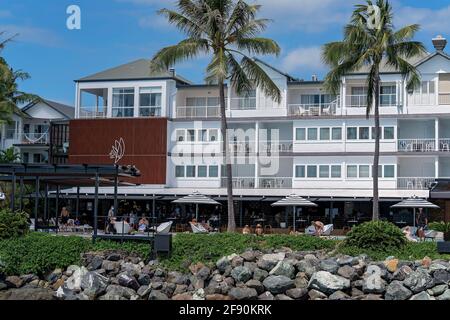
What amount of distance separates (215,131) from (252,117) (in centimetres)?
279

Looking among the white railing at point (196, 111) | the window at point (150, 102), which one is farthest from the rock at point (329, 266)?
the window at point (150, 102)

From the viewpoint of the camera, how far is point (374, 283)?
67.4 ft

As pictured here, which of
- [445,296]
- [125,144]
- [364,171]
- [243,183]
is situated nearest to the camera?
[445,296]

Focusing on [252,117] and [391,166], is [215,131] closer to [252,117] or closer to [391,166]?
[252,117]

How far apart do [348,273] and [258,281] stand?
250cm

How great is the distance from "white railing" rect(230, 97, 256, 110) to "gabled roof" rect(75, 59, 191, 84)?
4.47 metres

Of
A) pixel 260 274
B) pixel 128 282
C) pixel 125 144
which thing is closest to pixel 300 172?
pixel 125 144

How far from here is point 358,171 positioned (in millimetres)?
Answer: 48312

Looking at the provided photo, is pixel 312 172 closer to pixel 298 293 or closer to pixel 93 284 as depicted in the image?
pixel 298 293

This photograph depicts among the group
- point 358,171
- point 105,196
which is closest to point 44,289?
point 105,196

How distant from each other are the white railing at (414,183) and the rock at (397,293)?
26628mm

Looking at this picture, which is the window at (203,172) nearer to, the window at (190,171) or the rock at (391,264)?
the window at (190,171)
